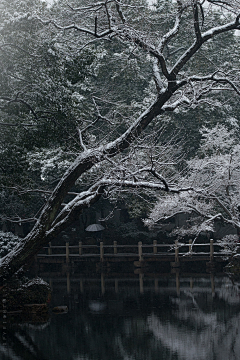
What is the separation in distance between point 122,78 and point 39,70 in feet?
48.4

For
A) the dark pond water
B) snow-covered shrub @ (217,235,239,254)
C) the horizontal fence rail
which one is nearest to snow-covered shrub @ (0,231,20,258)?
the dark pond water

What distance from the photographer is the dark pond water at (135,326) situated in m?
9.25

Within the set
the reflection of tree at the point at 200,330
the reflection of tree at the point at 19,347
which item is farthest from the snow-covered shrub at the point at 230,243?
the reflection of tree at the point at 19,347

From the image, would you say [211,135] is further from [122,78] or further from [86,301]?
[86,301]

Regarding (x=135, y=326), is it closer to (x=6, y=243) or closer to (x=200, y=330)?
(x=200, y=330)

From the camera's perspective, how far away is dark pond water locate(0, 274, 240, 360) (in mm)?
9255

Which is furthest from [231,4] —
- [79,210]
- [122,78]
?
[122,78]

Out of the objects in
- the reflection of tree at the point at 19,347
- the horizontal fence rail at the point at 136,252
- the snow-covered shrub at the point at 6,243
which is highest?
the snow-covered shrub at the point at 6,243

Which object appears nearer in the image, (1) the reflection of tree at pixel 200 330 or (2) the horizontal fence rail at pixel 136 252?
(1) the reflection of tree at pixel 200 330

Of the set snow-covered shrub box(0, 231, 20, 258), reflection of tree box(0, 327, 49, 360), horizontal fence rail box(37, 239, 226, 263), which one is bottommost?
reflection of tree box(0, 327, 49, 360)

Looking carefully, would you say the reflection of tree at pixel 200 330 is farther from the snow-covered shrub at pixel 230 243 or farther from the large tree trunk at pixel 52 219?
the snow-covered shrub at pixel 230 243

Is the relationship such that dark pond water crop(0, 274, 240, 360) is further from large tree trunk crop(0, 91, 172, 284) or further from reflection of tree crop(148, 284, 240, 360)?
large tree trunk crop(0, 91, 172, 284)

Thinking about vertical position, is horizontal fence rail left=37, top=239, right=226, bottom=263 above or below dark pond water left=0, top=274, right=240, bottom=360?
above

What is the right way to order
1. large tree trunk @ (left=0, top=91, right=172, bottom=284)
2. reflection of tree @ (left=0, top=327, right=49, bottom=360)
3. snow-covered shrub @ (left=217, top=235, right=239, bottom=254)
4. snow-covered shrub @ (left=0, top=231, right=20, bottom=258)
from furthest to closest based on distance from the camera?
snow-covered shrub @ (left=217, top=235, right=239, bottom=254) < snow-covered shrub @ (left=0, top=231, right=20, bottom=258) < large tree trunk @ (left=0, top=91, right=172, bottom=284) < reflection of tree @ (left=0, top=327, right=49, bottom=360)
